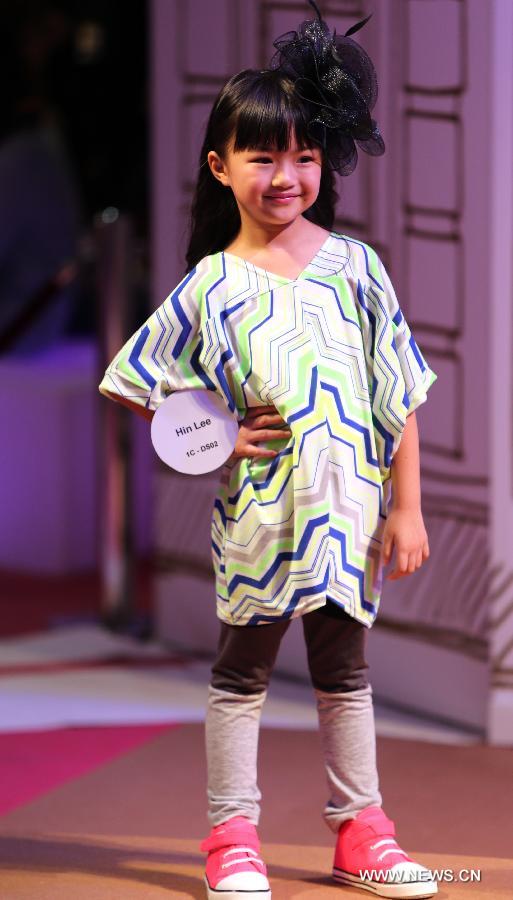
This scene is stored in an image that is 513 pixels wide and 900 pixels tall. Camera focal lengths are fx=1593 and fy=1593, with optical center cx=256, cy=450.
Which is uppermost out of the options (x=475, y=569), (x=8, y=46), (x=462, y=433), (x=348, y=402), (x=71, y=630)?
(x=8, y=46)

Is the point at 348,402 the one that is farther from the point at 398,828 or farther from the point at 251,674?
the point at 398,828

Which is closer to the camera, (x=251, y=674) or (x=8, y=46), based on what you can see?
(x=251, y=674)

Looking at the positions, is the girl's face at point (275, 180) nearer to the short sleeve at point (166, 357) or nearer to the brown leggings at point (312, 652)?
the short sleeve at point (166, 357)

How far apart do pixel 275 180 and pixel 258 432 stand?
346 mm

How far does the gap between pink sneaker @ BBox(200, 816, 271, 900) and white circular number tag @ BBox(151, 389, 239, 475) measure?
52 cm

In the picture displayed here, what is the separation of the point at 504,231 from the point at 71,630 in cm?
174

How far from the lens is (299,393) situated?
2.18 metres

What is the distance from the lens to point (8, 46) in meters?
6.30

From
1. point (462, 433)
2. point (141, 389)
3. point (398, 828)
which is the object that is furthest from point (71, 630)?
point (141, 389)

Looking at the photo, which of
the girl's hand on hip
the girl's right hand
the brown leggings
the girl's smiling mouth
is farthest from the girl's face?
the brown leggings

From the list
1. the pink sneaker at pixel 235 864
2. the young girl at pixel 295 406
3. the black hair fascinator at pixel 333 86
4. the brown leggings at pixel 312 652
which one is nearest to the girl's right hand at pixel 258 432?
the young girl at pixel 295 406

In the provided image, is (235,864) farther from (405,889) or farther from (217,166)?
(217,166)

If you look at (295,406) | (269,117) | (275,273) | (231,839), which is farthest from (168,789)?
(269,117)

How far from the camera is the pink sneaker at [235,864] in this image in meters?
2.23
